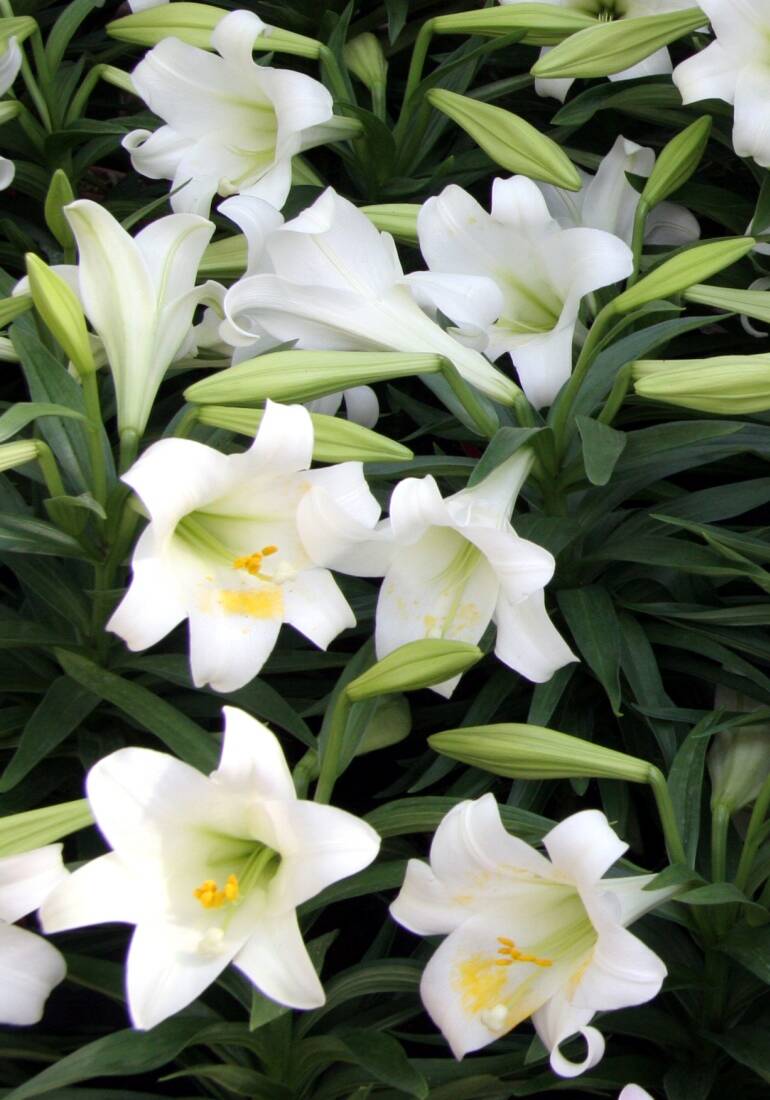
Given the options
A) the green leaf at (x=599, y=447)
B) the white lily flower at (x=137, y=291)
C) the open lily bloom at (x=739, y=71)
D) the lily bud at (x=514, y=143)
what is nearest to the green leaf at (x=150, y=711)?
the white lily flower at (x=137, y=291)

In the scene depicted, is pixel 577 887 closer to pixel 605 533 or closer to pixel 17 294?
pixel 605 533

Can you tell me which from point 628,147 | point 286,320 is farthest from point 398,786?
point 628,147

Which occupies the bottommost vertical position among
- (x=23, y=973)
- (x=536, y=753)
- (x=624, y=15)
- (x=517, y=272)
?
(x=23, y=973)

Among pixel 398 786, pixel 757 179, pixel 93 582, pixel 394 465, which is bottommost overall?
pixel 398 786

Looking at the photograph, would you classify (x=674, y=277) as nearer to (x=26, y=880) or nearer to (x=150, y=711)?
(x=150, y=711)

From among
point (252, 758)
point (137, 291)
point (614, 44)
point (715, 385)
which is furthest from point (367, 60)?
point (252, 758)

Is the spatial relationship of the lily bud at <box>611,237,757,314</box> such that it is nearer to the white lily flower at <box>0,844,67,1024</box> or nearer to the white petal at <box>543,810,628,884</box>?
the white petal at <box>543,810,628,884</box>
